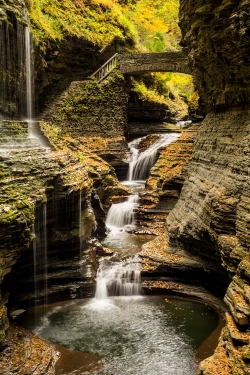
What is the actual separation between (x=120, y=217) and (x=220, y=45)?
10.3 metres

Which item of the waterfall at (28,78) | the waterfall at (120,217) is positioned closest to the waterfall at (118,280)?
the waterfall at (120,217)

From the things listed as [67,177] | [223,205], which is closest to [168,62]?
[67,177]

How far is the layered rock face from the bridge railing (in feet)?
43.2

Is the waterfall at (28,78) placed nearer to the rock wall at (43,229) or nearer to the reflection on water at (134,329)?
the rock wall at (43,229)

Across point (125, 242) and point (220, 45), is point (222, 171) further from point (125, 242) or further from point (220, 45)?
point (125, 242)

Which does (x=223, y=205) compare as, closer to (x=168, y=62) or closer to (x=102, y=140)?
(x=102, y=140)

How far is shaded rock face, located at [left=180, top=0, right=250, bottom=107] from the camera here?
293 inches

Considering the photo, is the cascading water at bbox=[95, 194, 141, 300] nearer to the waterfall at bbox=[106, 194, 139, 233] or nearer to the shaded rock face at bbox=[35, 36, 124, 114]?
the waterfall at bbox=[106, 194, 139, 233]

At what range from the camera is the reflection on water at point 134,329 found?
752 centimetres

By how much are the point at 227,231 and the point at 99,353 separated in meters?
4.82

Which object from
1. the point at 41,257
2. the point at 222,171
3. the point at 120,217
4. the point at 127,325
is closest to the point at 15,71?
the point at 120,217

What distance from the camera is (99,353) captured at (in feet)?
25.6

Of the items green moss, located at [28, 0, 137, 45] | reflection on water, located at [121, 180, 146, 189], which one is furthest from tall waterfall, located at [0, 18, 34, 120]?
reflection on water, located at [121, 180, 146, 189]

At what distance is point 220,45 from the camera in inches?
332
